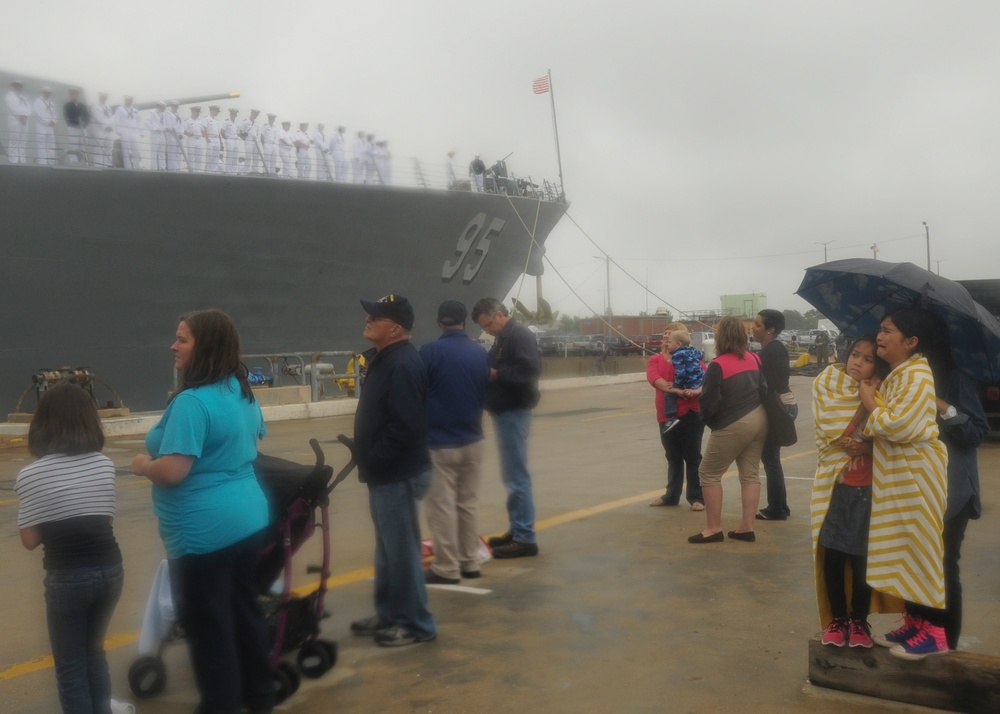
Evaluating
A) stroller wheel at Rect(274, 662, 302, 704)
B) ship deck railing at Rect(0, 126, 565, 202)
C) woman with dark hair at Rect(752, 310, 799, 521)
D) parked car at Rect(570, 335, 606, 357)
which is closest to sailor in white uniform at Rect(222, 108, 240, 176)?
ship deck railing at Rect(0, 126, 565, 202)

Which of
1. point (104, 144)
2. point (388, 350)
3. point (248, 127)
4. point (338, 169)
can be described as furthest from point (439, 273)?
point (388, 350)

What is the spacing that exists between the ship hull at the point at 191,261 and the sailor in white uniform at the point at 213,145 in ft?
1.69

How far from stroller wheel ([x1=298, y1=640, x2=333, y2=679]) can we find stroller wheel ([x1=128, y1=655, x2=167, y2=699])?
55 cm

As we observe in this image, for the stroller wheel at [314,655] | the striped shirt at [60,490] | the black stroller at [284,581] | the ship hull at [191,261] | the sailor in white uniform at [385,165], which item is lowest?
the stroller wheel at [314,655]

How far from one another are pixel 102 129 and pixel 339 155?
496 cm

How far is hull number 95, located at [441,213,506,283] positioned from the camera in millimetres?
23938

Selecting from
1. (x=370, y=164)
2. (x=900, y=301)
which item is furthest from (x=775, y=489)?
(x=370, y=164)

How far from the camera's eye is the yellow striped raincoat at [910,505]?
11.0 ft

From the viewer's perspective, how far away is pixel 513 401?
5.98m

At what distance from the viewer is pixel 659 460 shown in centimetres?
1090

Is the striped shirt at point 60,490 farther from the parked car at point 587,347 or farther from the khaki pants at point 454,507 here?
the parked car at point 587,347

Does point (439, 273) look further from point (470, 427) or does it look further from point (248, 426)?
point (248, 426)

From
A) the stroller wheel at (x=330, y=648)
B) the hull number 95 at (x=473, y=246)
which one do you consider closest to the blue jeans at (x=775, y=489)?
the stroller wheel at (x=330, y=648)

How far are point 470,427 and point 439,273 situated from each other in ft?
61.4
